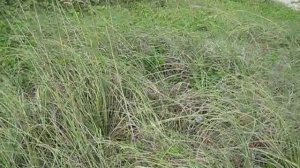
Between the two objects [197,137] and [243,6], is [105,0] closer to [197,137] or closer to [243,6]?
[243,6]

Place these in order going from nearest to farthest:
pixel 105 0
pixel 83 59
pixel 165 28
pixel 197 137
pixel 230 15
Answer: pixel 197 137 < pixel 83 59 < pixel 165 28 < pixel 230 15 < pixel 105 0

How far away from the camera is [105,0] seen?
504cm

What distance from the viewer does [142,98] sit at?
8.80 feet

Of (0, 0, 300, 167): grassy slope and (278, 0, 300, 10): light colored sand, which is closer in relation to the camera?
(0, 0, 300, 167): grassy slope

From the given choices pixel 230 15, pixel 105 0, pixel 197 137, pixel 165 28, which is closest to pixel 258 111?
pixel 197 137

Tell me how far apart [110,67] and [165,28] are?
1121 millimetres

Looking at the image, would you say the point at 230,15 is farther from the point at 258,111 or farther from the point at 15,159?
the point at 15,159

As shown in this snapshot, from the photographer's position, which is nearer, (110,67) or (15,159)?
(15,159)

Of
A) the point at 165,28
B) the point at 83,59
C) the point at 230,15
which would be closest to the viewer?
the point at 83,59

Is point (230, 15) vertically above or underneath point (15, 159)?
above

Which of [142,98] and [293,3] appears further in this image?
[293,3]

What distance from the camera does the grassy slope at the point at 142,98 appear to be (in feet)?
7.81

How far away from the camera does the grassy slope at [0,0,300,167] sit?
7.81 feet

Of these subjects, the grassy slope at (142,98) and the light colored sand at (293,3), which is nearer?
the grassy slope at (142,98)
